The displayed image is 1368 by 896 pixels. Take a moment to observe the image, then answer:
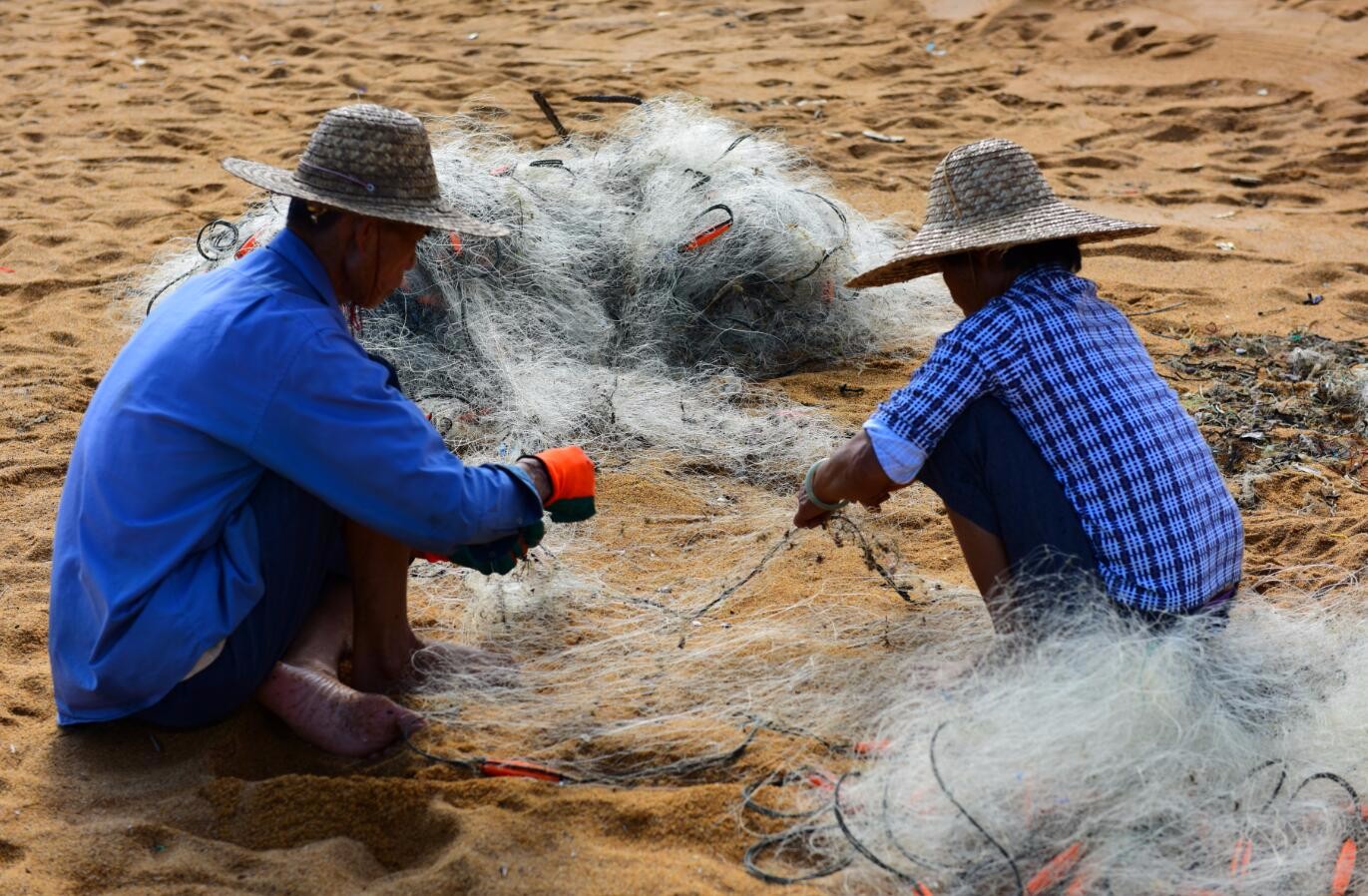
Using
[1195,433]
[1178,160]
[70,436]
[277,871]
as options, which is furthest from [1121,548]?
[1178,160]

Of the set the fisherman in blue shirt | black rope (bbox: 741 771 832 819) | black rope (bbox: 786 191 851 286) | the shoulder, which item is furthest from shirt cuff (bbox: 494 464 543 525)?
black rope (bbox: 786 191 851 286)

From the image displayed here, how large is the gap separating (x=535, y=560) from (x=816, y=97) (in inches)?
238

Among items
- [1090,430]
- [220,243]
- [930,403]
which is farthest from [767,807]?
[220,243]

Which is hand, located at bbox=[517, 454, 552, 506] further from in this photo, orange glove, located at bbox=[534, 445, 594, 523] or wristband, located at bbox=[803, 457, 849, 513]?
wristband, located at bbox=[803, 457, 849, 513]

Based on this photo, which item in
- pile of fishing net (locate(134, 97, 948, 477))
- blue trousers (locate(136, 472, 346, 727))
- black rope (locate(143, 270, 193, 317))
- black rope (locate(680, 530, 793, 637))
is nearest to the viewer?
blue trousers (locate(136, 472, 346, 727))

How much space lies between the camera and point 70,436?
168 inches

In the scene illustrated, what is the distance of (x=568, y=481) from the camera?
2.83 m

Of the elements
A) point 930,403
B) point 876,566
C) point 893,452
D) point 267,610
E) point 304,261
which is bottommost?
point 876,566

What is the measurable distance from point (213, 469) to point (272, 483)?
0.41 ft

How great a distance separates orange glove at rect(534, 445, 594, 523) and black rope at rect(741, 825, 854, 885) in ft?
2.71

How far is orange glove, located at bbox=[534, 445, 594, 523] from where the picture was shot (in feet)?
9.27

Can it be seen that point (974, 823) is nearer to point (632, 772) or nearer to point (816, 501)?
point (632, 772)

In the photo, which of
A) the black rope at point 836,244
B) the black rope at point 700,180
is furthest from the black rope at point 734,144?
the black rope at point 836,244

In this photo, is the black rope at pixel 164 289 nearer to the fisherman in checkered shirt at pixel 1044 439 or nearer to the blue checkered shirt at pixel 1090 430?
the fisherman in checkered shirt at pixel 1044 439
